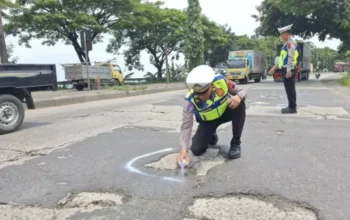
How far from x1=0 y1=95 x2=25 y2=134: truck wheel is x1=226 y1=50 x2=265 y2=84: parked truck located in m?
22.7

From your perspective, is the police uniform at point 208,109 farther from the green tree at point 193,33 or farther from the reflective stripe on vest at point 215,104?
the green tree at point 193,33

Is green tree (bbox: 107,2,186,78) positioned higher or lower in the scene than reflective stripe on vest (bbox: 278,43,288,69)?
higher

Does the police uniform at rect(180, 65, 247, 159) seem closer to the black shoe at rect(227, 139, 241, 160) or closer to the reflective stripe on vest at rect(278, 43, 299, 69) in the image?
the black shoe at rect(227, 139, 241, 160)

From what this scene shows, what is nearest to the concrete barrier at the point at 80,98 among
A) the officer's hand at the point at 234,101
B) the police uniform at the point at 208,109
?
the police uniform at the point at 208,109

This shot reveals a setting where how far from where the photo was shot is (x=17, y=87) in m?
6.43

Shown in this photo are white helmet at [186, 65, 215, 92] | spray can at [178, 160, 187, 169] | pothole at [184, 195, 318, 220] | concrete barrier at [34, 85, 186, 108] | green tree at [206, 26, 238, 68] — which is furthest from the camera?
green tree at [206, 26, 238, 68]

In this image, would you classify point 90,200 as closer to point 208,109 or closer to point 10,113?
point 208,109

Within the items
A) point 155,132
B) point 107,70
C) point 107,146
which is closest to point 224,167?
point 107,146

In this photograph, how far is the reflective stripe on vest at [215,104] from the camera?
373 centimetres

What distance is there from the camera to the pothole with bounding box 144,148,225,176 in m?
3.69

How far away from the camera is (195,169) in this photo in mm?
3699

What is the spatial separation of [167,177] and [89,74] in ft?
58.3

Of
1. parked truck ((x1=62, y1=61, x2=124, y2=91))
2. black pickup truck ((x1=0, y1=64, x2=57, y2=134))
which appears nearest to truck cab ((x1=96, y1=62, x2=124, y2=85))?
parked truck ((x1=62, y1=61, x2=124, y2=91))

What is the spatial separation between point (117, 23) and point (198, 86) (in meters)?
22.7
